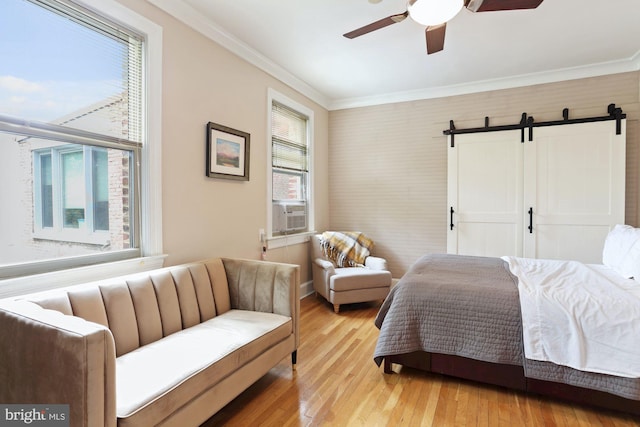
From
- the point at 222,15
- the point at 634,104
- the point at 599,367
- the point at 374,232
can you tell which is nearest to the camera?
the point at 599,367

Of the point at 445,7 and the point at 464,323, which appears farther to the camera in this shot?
the point at 464,323

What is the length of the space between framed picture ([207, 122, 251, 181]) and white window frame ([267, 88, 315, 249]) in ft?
1.34

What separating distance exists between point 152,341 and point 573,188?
429 cm

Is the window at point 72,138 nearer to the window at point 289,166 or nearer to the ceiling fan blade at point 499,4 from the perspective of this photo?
the window at point 289,166

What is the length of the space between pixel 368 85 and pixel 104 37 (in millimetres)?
2971

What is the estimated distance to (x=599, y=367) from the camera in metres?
1.79

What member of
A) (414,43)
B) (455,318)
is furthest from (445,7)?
(455,318)

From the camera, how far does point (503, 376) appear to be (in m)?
2.09

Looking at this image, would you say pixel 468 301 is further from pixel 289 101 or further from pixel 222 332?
pixel 289 101

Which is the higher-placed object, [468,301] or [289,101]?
[289,101]

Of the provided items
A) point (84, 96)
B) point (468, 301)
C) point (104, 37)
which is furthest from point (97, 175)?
point (468, 301)

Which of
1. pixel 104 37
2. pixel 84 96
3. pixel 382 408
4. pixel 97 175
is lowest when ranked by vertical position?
pixel 382 408

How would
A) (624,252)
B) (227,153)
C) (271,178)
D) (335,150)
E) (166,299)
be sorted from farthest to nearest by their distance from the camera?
(335,150)
(271,178)
(227,153)
(624,252)
(166,299)

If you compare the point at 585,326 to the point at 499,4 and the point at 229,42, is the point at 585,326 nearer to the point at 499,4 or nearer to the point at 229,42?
the point at 499,4
